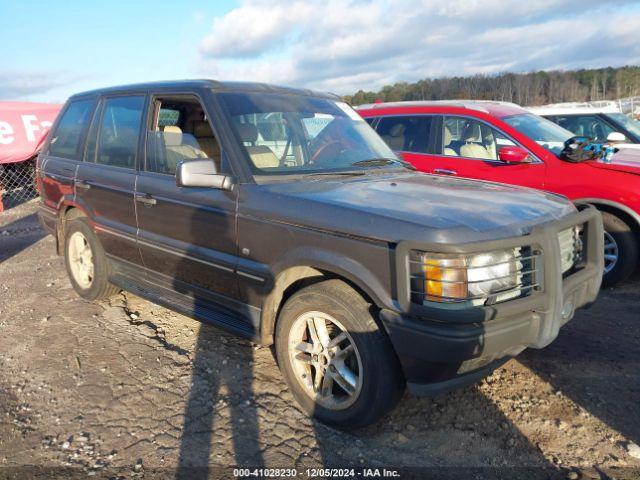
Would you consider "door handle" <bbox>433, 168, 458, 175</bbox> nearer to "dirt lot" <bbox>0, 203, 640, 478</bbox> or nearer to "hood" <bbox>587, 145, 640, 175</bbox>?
"hood" <bbox>587, 145, 640, 175</bbox>

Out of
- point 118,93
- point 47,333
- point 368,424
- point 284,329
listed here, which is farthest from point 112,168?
point 368,424

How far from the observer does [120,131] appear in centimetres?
431

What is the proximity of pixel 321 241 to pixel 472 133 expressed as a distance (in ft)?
12.7

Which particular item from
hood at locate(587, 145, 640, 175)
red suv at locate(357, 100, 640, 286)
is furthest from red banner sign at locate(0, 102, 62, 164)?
hood at locate(587, 145, 640, 175)

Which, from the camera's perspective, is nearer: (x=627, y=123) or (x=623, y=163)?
(x=623, y=163)

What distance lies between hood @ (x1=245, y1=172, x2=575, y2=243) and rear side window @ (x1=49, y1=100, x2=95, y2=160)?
8.39 ft

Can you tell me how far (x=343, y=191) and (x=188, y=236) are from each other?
3.91 ft

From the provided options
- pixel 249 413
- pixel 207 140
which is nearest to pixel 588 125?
pixel 207 140

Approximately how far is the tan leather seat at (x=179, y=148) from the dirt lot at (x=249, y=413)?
4.68 feet

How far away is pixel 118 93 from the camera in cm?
441

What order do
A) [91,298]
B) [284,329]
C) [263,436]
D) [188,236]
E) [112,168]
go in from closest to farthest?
[263,436], [284,329], [188,236], [112,168], [91,298]

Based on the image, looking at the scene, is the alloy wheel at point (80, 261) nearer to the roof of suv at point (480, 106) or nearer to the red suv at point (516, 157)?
the red suv at point (516, 157)

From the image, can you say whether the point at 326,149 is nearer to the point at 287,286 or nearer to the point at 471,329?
the point at 287,286

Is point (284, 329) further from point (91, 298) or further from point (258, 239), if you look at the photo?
point (91, 298)
